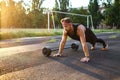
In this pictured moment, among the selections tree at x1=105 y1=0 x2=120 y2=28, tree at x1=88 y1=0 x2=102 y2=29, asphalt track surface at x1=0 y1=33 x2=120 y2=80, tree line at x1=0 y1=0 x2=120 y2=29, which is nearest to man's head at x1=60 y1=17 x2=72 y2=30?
asphalt track surface at x1=0 y1=33 x2=120 y2=80

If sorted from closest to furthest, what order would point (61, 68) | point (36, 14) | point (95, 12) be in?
1. point (61, 68)
2. point (36, 14)
3. point (95, 12)

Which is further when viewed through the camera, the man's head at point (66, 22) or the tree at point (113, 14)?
the tree at point (113, 14)

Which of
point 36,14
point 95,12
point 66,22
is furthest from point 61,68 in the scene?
point 95,12

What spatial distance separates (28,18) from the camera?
49750mm

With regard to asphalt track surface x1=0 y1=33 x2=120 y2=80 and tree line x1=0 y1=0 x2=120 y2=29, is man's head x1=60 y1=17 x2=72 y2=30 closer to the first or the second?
asphalt track surface x1=0 y1=33 x2=120 y2=80

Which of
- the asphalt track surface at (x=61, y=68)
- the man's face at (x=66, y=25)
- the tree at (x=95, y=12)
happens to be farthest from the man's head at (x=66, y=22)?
the tree at (x=95, y=12)

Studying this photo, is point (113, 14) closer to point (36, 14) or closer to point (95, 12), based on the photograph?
point (95, 12)

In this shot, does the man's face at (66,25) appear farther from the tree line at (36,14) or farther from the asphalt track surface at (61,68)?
the tree line at (36,14)

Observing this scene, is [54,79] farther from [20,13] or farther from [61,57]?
[20,13]

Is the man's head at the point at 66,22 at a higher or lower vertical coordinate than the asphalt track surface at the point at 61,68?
higher

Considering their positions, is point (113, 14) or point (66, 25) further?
point (113, 14)

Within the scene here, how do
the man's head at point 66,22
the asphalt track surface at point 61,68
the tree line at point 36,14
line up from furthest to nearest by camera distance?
the tree line at point 36,14, the man's head at point 66,22, the asphalt track surface at point 61,68

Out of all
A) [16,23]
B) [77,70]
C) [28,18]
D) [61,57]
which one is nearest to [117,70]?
[77,70]

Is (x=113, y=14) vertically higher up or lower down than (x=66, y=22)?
lower down
